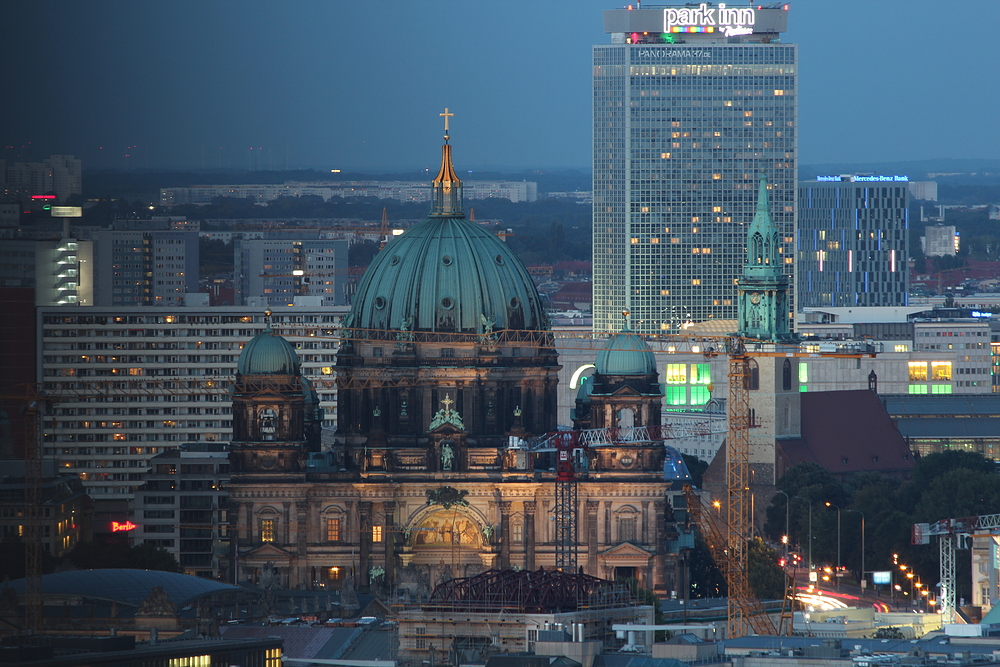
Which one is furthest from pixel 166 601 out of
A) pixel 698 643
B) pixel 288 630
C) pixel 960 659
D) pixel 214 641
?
pixel 960 659

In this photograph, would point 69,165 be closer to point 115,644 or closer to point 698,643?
point 115,644

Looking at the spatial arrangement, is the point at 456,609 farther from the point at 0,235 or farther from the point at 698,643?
the point at 0,235

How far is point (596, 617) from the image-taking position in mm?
182625

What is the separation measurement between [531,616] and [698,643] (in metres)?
9.52

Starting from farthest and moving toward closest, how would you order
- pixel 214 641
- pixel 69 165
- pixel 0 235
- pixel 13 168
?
1. pixel 0 235
2. pixel 214 641
3. pixel 69 165
4. pixel 13 168

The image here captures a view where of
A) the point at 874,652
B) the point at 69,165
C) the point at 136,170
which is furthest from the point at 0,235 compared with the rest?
the point at 874,652

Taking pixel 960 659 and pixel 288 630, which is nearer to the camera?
pixel 960 659

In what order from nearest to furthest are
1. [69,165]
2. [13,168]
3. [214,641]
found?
1. [13,168]
2. [69,165]
3. [214,641]

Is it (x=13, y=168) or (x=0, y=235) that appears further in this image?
(x=0, y=235)

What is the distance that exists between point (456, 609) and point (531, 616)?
179 inches

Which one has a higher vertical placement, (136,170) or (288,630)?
→ (136,170)

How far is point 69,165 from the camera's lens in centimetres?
16075

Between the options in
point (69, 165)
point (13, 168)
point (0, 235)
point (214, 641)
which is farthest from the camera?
point (0, 235)

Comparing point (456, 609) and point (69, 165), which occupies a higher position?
point (69, 165)
